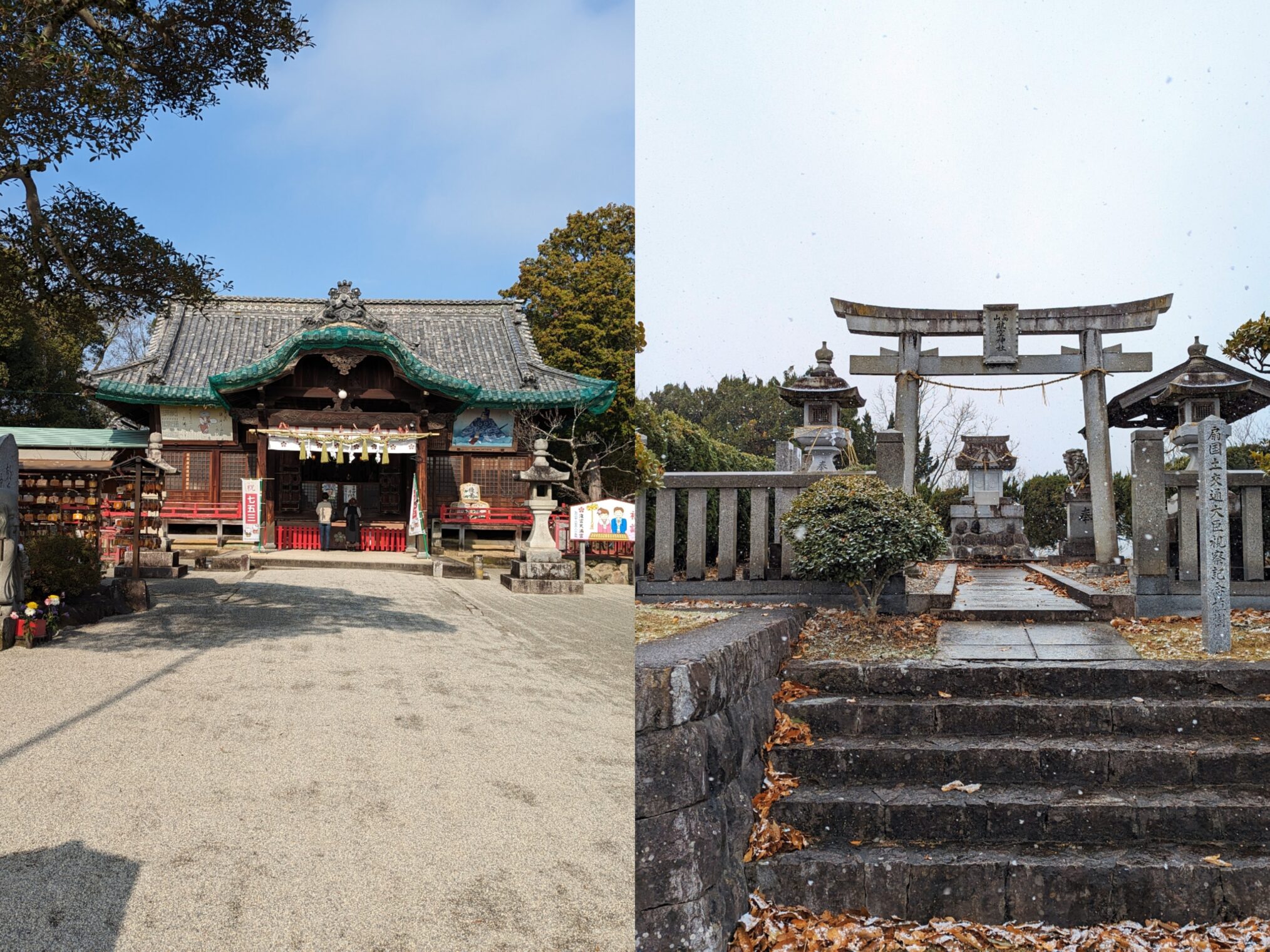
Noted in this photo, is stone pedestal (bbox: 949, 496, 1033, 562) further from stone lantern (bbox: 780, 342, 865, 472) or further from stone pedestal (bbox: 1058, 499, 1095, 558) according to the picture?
stone lantern (bbox: 780, 342, 865, 472)

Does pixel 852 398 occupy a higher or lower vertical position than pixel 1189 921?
higher

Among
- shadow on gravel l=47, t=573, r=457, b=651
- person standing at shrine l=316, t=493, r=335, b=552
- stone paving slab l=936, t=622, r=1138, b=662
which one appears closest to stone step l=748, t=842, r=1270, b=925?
stone paving slab l=936, t=622, r=1138, b=662

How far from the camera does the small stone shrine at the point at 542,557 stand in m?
13.4

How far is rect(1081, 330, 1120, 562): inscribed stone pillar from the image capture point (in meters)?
8.40

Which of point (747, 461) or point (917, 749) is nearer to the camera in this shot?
point (917, 749)

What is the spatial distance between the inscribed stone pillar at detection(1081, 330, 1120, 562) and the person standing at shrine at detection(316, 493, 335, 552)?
44.1 ft

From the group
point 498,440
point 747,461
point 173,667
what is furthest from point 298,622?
point 498,440

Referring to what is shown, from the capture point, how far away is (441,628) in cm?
972

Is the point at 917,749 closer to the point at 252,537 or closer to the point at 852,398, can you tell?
the point at 852,398

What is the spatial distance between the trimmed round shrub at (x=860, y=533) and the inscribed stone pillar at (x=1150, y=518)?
1424 millimetres

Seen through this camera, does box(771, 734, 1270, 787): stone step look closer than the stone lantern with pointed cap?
Yes

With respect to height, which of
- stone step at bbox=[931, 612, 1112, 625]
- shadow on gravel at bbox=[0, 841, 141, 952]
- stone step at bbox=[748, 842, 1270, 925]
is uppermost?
stone step at bbox=[931, 612, 1112, 625]

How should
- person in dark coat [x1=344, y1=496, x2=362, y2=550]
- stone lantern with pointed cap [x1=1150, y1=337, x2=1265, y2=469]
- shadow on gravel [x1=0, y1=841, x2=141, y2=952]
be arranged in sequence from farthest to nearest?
person in dark coat [x1=344, y1=496, x2=362, y2=550] → stone lantern with pointed cap [x1=1150, y1=337, x2=1265, y2=469] → shadow on gravel [x1=0, y1=841, x2=141, y2=952]

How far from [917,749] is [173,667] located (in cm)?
578
